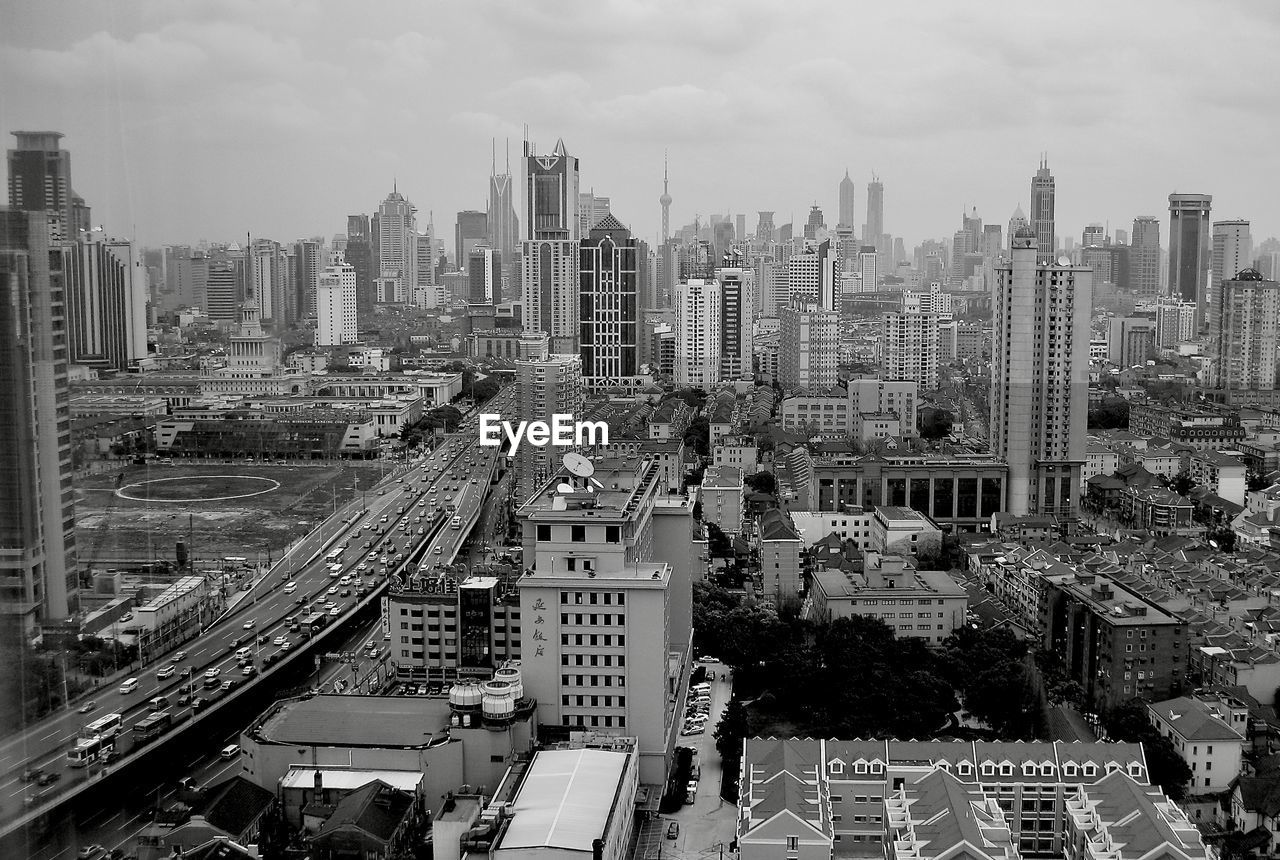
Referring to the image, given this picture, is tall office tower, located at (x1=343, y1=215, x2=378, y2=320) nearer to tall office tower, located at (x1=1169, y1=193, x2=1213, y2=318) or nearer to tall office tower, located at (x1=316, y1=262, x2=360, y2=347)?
tall office tower, located at (x1=316, y1=262, x2=360, y2=347)

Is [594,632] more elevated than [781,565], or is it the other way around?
[594,632]

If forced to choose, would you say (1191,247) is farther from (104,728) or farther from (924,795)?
(104,728)

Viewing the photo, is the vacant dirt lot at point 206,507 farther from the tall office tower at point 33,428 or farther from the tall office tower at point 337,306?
the tall office tower at point 337,306

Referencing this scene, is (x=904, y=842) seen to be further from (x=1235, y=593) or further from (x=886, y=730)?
(x=1235, y=593)

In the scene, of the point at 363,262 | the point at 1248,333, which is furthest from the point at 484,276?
the point at 1248,333

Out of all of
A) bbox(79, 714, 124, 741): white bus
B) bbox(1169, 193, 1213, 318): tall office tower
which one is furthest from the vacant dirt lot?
bbox(1169, 193, 1213, 318): tall office tower

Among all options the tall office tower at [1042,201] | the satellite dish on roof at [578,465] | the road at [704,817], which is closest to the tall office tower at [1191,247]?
the tall office tower at [1042,201]
